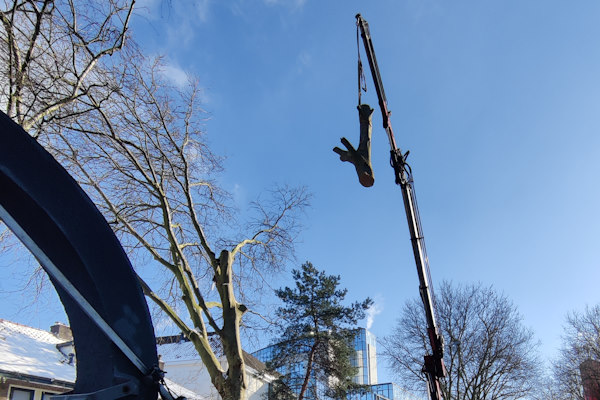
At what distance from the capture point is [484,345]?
2877 cm

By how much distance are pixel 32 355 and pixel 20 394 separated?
8.30 ft

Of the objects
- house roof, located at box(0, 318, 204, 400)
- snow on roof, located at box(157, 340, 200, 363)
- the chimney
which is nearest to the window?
house roof, located at box(0, 318, 204, 400)

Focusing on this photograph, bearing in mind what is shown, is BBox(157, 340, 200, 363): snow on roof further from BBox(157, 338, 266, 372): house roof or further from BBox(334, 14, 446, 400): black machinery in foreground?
BBox(334, 14, 446, 400): black machinery in foreground

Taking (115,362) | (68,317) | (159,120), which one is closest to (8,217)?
(68,317)

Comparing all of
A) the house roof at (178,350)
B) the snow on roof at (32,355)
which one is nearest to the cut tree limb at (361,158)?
the house roof at (178,350)

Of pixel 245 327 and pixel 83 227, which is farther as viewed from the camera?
pixel 245 327

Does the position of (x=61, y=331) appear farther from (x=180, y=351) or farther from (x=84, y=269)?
(x=84, y=269)

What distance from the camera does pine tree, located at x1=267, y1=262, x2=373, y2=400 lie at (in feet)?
88.8

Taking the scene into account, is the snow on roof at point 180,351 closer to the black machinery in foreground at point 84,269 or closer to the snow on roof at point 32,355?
the snow on roof at point 32,355

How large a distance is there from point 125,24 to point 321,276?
2519cm

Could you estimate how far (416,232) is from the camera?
29.7ft

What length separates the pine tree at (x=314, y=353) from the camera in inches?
1066

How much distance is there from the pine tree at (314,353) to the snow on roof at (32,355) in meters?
10.6

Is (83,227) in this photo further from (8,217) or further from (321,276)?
(321,276)
